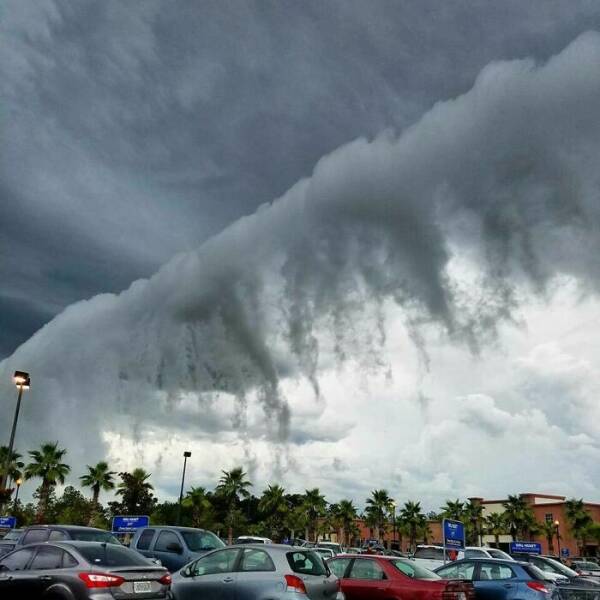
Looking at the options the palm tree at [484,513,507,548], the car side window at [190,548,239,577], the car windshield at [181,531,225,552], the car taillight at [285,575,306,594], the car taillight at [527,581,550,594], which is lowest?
the car taillight at [527,581,550,594]

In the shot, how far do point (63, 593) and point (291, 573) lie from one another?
10.9 ft

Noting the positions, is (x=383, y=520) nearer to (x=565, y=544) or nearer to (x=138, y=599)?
(x=565, y=544)

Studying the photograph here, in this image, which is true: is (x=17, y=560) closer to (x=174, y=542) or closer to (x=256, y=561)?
(x=256, y=561)

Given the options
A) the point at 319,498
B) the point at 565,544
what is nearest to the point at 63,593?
the point at 319,498

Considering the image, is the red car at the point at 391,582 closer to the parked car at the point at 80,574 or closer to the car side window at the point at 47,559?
the parked car at the point at 80,574

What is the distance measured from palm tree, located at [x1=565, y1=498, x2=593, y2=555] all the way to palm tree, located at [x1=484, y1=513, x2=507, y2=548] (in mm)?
8567

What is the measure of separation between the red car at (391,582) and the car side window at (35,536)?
19.8ft

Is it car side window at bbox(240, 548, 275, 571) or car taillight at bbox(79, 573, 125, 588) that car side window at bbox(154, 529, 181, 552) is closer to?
car side window at bbox(240, 548, 275, 571)

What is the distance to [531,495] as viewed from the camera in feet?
307

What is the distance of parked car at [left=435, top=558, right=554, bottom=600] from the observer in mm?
12633

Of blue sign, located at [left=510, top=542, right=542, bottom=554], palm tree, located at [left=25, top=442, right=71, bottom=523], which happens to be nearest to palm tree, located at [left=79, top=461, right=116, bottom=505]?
palm tree, located at [left=25, top=442, right=71, bottom=523]

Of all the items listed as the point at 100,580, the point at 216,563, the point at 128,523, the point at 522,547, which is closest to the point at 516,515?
the point at 522,547

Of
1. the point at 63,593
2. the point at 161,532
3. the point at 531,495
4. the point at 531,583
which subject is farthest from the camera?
the point at 531,495

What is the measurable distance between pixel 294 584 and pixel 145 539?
768 centimetres
